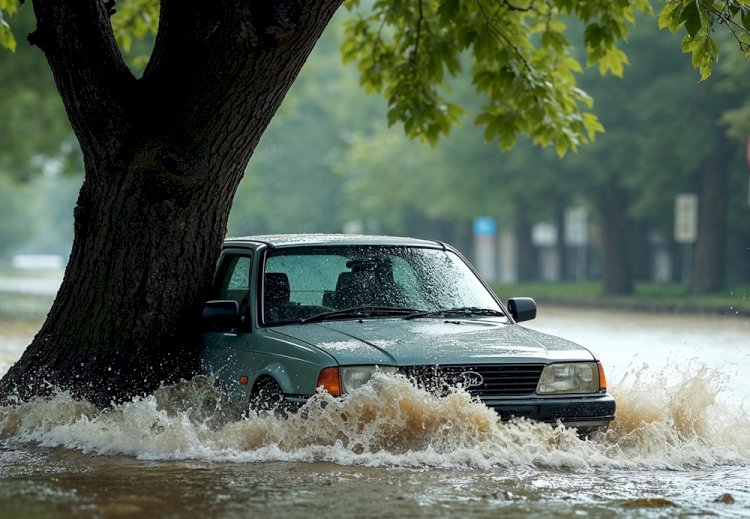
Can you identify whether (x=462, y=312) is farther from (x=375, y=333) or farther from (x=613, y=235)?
(x=613, y=235)

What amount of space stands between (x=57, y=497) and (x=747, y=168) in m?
39.3

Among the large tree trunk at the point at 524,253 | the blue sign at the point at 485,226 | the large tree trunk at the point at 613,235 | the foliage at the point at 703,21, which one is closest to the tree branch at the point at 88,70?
the foliage at the point at 703,21

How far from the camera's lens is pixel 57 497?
7.51 m

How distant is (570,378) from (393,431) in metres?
1.19

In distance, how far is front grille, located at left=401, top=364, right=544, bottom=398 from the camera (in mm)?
8664

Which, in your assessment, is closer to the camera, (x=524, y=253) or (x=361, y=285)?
(x=361, y=285)

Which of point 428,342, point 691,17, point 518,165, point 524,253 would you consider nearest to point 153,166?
point 428,342

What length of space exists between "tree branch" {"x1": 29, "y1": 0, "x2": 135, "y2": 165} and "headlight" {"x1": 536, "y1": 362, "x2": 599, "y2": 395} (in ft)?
12.6

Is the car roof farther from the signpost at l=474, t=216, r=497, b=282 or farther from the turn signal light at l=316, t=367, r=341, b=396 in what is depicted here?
the signpost at l=474, t=216, r=497, b=282

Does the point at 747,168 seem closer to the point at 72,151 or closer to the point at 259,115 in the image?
the point at 72,151

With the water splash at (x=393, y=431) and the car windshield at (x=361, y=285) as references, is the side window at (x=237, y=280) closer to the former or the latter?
the car windshield at (x=361, y=285)

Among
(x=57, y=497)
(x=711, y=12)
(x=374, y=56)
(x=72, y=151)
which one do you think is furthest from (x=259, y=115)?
(x=72, y=151)

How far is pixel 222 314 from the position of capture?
9648 mm

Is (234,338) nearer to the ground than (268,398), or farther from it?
farther from it
